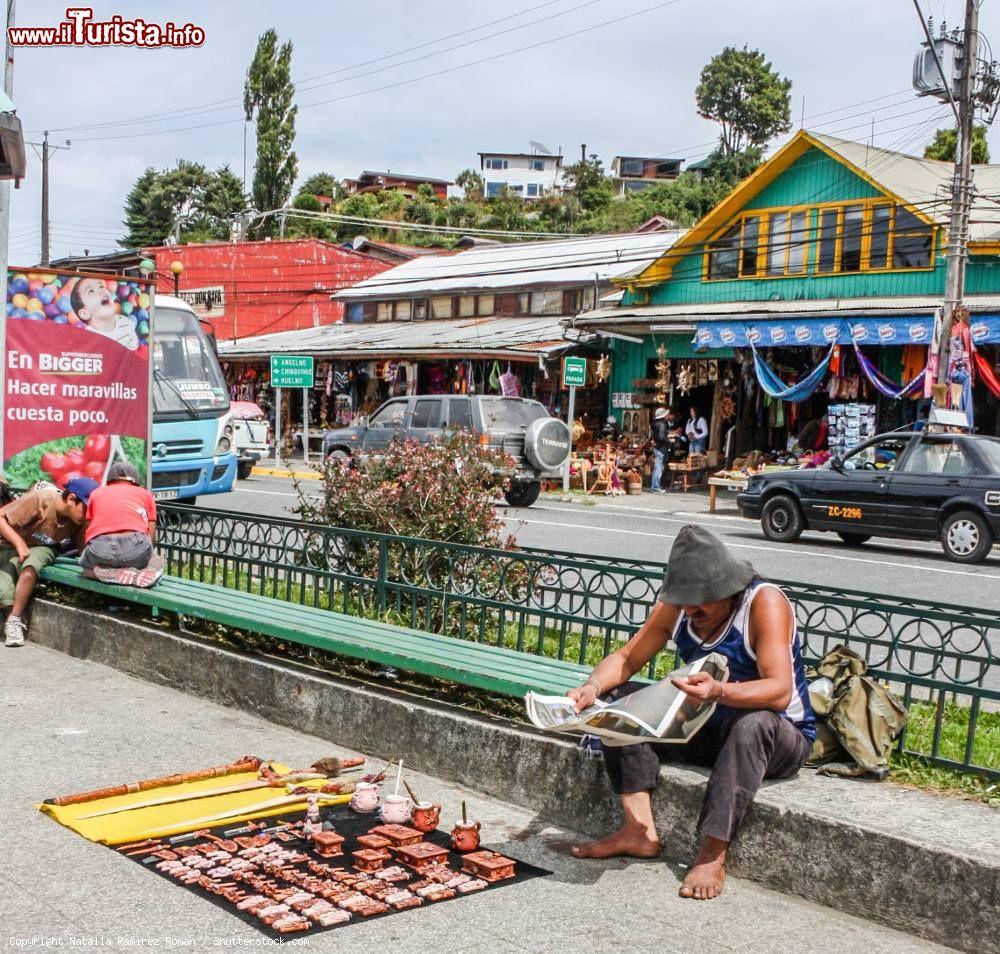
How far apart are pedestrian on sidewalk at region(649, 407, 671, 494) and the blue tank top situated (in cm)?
2144

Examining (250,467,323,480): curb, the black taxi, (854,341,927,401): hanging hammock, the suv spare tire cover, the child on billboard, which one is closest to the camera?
the child on billboard

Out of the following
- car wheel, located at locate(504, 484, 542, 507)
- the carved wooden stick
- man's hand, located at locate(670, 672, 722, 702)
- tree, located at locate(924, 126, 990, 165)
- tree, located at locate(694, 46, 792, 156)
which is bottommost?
the carved wooden stick

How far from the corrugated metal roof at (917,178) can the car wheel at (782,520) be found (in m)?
8.74

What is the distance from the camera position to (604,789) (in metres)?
4.88

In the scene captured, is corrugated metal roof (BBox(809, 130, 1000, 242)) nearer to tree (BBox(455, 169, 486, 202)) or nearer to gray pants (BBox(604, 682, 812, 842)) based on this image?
gray pants (BBox(604, 682, 812, 842))

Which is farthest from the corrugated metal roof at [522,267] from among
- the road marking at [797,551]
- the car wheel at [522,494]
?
the road marking at [797,551]

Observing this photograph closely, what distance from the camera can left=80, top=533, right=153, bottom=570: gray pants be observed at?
8.00 m

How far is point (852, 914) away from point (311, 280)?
43905 millimetres

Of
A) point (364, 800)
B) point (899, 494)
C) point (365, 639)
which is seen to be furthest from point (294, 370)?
point (364, 800)

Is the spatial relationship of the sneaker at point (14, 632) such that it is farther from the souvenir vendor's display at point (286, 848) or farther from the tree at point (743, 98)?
the tree at point (743, 98)

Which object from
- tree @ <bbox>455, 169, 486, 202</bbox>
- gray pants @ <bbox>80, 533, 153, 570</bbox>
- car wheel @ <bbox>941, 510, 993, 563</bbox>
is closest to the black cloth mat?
gray pants @ <bbox>80, 533, 153, 570</bbox>

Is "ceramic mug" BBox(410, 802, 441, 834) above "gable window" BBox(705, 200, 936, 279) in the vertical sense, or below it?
below

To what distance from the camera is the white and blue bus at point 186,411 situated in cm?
1437

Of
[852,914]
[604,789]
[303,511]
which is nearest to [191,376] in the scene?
[303,511]
